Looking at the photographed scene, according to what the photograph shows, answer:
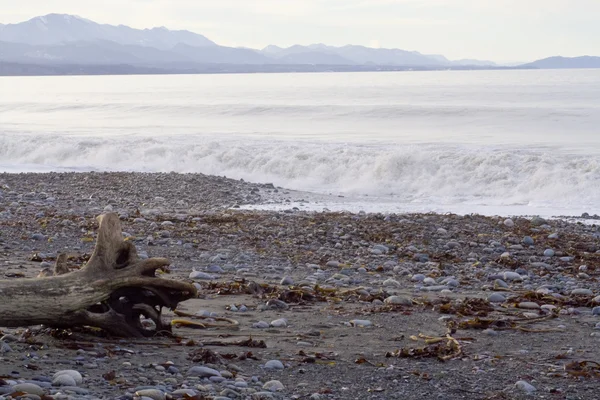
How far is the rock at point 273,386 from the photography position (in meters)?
4.56

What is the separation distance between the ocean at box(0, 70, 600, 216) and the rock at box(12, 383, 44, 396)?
1264 centimetres

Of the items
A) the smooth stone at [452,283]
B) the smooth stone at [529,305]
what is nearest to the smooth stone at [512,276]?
the smooth stone at [452,283]

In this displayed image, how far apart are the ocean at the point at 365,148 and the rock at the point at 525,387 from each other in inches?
456

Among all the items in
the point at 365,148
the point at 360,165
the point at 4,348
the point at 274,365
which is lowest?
the point at 360,165

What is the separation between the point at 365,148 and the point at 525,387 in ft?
70.9

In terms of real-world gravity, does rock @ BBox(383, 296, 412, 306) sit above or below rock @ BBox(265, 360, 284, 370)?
below

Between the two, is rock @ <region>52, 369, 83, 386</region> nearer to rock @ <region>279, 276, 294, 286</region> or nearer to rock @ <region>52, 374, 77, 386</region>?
rock @ <region>52, 374, 77, 386</region>

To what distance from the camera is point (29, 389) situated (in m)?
3.92

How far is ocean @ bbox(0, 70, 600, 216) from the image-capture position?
19969 mm

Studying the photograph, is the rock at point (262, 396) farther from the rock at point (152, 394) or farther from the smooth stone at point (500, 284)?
the smooth stone at point (500, 284)

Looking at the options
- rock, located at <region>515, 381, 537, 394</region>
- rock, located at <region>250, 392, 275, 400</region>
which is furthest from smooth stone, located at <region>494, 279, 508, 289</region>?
rock, located at <region>250, 392, 275, 400</region>

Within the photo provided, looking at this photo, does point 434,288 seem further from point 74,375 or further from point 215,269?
point 74,375

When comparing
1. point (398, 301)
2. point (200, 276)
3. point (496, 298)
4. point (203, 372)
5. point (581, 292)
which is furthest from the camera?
point (200, 276)

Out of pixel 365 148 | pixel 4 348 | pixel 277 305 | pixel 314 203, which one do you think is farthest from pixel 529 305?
pixel 365 148
